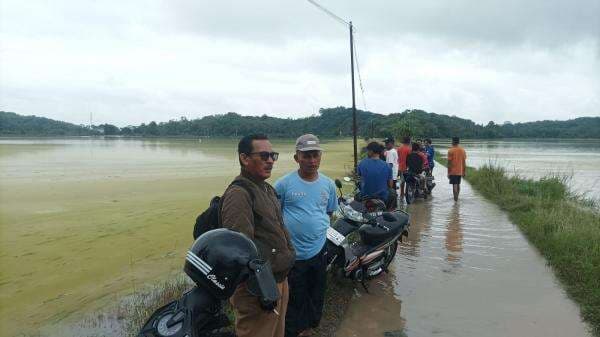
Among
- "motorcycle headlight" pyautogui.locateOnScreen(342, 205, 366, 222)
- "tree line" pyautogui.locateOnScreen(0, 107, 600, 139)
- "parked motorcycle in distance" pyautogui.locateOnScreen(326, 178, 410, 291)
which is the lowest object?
"parked motorcycle in distance" pyautogui.locateOnScreen(326, 178, 410, 291)

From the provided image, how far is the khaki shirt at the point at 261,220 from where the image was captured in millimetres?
2092

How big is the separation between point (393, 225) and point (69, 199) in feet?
33.7

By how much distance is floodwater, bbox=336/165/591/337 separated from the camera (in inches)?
146

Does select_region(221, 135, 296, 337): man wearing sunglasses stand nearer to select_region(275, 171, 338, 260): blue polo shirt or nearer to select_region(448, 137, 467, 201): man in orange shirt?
select_region(275, 171, 338, 260): blue polo shirt

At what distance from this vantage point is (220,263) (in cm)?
161

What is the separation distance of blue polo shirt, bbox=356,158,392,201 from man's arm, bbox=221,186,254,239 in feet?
13.7

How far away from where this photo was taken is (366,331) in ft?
12.0

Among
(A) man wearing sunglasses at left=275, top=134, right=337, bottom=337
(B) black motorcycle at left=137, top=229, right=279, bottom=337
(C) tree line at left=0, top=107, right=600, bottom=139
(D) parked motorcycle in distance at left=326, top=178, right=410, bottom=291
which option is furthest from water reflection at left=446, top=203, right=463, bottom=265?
(C) tree line at left=0, top=107, right=600, bottom=139

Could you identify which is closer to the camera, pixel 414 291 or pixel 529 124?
pixel 414 291

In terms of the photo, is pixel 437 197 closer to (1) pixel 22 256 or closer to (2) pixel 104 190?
(1) pixel 22 256

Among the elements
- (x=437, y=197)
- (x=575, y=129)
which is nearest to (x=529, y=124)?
(x=575, y=129)

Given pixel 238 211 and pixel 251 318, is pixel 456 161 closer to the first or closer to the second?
pixel 251 318

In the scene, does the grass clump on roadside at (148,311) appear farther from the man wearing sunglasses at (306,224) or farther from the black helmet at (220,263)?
the black helmet at (220,263)

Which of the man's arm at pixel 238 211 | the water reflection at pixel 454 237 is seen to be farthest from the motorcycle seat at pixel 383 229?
the man's arm at pixel 238 211
